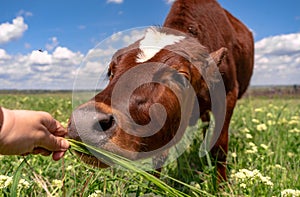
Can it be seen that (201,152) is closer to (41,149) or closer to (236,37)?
(236,37)

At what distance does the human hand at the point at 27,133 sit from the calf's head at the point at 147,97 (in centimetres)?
43

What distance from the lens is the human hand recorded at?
1461 millimetres

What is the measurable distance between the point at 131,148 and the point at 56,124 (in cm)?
86

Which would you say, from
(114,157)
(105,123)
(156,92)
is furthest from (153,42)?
(114,157)

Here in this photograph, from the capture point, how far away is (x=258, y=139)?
5426mm

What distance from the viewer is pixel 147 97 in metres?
2.85

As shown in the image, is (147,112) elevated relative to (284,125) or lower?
elevated

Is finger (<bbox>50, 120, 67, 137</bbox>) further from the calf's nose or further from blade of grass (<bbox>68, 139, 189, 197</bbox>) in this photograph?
the calf's nose

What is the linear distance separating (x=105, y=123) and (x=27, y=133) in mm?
815

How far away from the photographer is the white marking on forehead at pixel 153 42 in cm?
307

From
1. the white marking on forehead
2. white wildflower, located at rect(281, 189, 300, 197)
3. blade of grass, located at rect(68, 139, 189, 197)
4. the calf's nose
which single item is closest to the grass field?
white wildflower, located at rect(281, 189, 300, 197)

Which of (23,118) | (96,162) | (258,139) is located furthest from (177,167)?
(23,118)

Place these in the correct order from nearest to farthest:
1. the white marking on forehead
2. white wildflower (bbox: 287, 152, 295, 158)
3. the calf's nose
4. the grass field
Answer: the calf's nose < the grass field < the white marking on forehead < white wildflower (bbox: 287, 152, 295, 158)

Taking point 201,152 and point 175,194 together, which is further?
point 201,152
